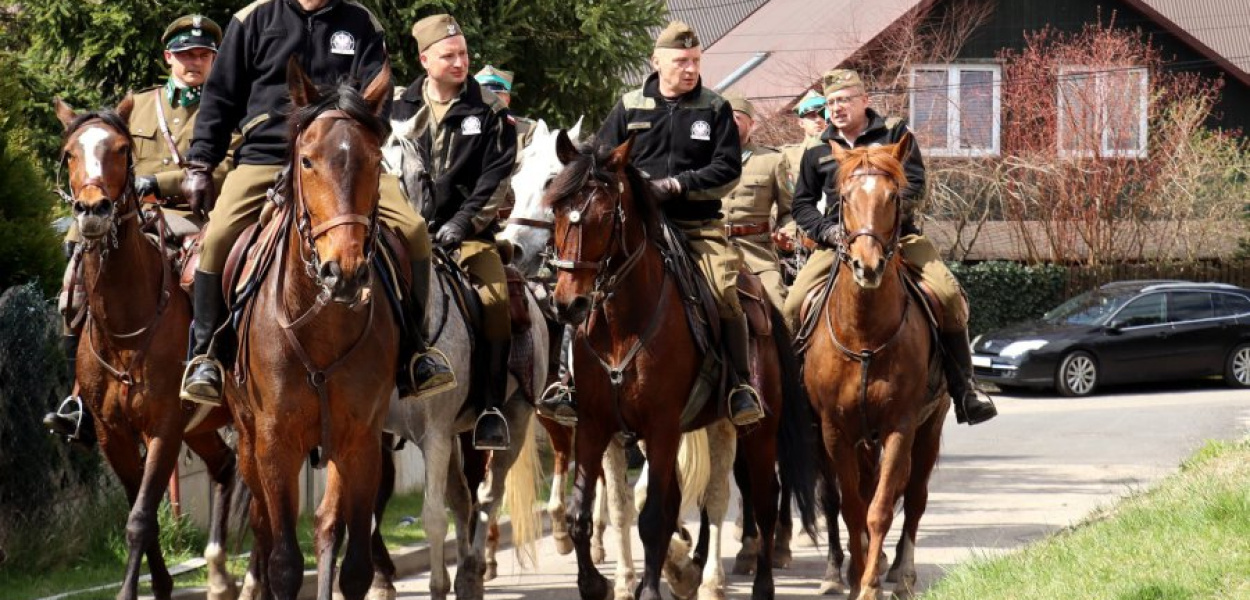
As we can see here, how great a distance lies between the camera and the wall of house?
132 feet

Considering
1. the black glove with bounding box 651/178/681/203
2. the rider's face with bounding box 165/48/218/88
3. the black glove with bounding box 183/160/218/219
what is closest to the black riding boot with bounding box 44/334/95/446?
the black glove with bounding box 183/160/218/219

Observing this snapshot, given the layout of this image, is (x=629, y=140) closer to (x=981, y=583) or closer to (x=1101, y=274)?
(x=981, y=583)

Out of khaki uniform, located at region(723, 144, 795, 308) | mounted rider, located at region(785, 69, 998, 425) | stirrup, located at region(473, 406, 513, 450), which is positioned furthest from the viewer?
khaki uniform, located at region(723, 144, 795, 308)

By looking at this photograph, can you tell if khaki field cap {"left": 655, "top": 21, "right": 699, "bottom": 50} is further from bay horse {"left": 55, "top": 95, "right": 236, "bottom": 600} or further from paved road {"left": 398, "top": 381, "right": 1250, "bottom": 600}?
paved road {"left": 398, "top": 381, "right": 1250, "bottom": 600}

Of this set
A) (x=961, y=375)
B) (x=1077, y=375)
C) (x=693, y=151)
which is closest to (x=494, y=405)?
(x=693, y=151)

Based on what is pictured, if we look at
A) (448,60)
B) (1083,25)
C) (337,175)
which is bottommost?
(337,175)

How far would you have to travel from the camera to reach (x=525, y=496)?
38.7 ft

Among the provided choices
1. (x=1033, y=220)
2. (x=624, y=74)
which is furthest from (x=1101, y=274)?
(x=624, y=74)

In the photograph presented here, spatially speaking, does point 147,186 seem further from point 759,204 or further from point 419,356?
point 759,204

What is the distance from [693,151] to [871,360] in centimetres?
162

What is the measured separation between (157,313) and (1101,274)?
2861cm

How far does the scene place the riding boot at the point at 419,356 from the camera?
8.30 meters

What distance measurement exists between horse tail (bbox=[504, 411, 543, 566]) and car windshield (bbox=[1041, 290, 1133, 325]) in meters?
19.2

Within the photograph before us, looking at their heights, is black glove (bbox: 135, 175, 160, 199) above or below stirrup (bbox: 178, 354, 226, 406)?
above
